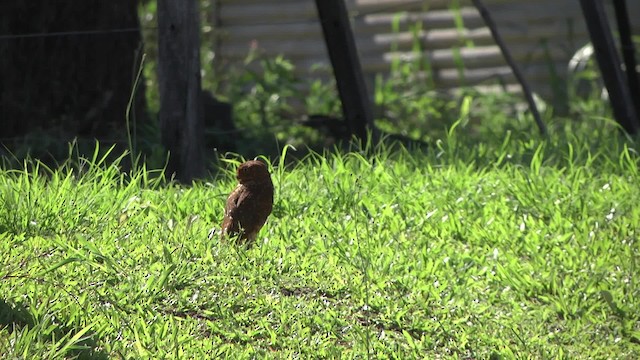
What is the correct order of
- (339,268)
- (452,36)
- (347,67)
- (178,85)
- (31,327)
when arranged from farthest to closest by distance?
1. (452,36)
2. (347,67)
3. (178,85)
4. (339,268)
5. (31,327)

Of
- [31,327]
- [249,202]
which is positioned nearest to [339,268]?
[249,202]

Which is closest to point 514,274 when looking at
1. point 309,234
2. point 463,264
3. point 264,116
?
point 463,264

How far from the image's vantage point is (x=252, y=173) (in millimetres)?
4500

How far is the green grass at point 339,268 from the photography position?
4062 millimetres

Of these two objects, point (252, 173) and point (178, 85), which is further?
point (178, 85)

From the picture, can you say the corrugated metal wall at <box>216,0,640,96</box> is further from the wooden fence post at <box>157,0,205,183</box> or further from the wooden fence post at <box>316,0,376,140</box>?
the wooden fence post at <box>157,0,205,183</box>

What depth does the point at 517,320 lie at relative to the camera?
14.8 ft

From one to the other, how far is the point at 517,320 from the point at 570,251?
0.67m

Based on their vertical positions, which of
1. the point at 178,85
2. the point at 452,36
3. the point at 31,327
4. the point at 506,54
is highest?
the point at 178,85

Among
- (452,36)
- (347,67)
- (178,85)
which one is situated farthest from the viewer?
(452,36)

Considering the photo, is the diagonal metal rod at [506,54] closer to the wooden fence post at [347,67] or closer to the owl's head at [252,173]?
the wooden fence post at [347,67]

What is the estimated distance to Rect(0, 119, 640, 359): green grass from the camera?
4062 mm

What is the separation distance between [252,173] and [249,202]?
0.13 meters

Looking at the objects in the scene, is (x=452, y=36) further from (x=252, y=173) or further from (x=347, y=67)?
(x=252, y=173)
